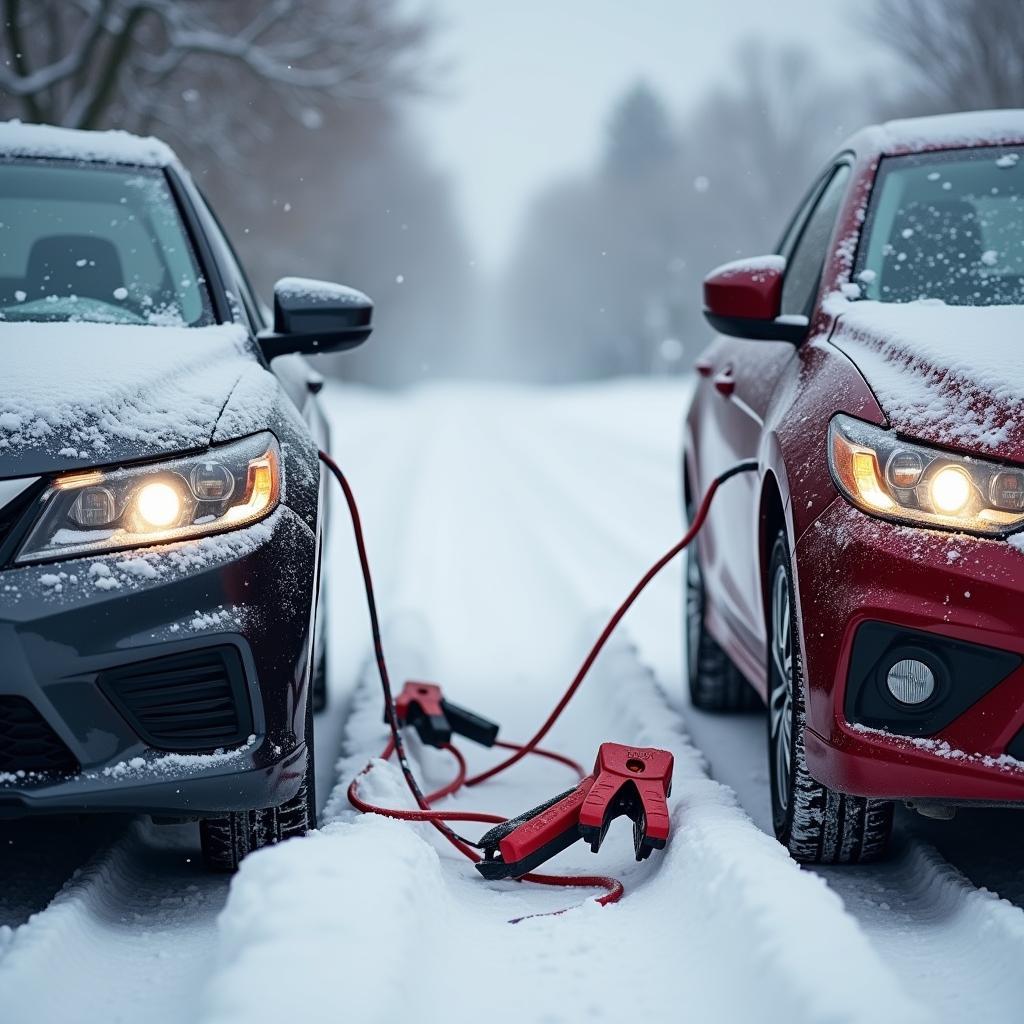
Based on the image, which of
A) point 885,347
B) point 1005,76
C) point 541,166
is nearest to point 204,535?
point 885,347

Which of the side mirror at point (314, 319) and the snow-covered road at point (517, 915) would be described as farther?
the side mirror at point (314, 319)

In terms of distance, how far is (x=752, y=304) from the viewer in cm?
349

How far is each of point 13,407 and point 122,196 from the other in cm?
144

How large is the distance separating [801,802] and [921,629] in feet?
1.95

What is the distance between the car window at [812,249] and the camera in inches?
150

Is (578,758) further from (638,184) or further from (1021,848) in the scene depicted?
(638,184)

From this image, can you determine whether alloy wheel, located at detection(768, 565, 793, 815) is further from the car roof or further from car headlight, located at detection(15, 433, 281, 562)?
the car roof

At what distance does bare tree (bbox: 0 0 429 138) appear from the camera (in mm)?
14062

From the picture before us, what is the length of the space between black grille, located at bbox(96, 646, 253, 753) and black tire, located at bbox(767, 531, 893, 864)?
121 cm

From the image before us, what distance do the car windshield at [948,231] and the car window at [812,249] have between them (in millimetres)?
172

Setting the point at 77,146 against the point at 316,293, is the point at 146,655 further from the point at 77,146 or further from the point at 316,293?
the point at 77,146

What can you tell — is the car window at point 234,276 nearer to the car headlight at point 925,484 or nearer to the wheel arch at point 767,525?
the wheel arch at point 767,525

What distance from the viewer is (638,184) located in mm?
67625

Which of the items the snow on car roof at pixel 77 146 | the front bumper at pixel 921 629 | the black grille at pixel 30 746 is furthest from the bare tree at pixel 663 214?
the black grille at pixel 30 746
